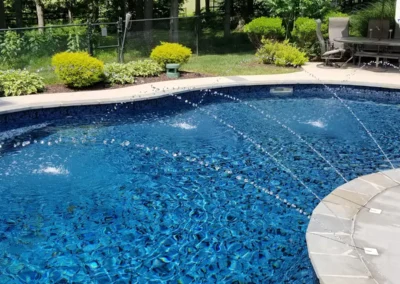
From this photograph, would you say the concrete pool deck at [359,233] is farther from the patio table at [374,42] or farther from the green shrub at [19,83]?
the patio table at [374,42]

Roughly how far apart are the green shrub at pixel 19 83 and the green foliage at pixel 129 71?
1656mm

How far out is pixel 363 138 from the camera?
777 cm

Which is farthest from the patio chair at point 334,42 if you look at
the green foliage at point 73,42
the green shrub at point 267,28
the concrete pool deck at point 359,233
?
the concrete pool deck at point 359,233

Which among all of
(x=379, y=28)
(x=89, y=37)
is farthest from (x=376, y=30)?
(x=89, y=37)

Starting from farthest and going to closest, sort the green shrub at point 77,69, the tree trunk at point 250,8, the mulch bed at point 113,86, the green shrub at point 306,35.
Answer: the tree trunk at point 250,8
the green shrub at point 306,35
the mulch bed at point 113,86
the green shrub at point 77,69

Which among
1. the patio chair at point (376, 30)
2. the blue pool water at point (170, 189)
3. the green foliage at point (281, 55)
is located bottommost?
the blue pool water at point (170, 189)

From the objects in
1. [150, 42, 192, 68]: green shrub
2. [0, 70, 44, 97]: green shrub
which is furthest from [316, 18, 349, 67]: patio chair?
[0, 70, 44, 97]: green shrub

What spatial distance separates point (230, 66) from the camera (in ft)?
44.5

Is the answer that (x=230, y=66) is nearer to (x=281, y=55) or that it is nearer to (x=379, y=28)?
(x=281, y=55)

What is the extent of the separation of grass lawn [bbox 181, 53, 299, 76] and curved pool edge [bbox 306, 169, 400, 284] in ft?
26.2

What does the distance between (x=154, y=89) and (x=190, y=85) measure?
876 millimetres

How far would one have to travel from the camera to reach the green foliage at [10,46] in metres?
11.5

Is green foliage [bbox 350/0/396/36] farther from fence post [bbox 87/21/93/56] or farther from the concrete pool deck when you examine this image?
the concrete pool deck

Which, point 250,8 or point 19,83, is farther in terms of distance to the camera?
point 250,8
